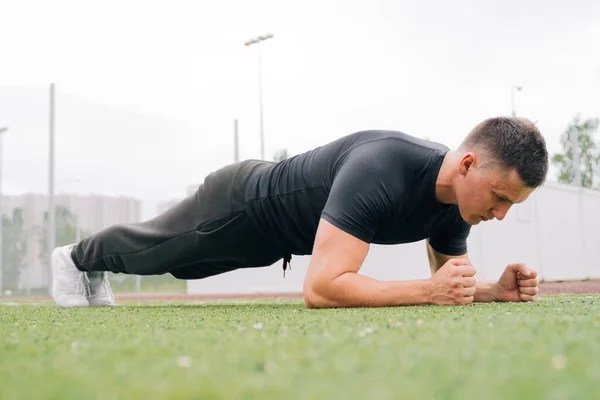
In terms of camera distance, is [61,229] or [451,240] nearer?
[451,240]

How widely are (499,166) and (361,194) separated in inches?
17.7

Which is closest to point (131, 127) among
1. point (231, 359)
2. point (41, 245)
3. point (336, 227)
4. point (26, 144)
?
point (26, 144)

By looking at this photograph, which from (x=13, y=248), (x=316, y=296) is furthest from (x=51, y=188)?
(x=316, y=296)

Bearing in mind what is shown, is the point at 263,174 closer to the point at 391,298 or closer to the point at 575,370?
the point at 391,298

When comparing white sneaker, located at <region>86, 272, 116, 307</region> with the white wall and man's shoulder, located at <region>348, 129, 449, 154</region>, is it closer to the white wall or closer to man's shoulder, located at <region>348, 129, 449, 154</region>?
man's shoulder, located at <region>348, 129, 449, 154</region>

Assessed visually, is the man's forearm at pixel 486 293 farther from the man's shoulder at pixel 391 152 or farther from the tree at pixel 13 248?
the tree at pixel 13 248

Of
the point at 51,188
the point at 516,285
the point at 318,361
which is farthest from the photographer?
the point at 51,188

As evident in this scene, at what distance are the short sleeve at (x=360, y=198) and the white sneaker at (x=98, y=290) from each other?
1.71 m

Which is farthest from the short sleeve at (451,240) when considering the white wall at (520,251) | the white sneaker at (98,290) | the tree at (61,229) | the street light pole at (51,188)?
the tree at (61,229)

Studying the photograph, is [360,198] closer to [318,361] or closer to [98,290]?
[318,361]

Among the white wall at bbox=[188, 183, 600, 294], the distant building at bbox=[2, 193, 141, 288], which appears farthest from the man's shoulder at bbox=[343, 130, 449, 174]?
the distant building at bbox=[2, 193, 141, 288]

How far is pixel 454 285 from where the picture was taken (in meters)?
2.09

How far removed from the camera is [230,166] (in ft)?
9.33

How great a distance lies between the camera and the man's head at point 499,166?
2090 mm
